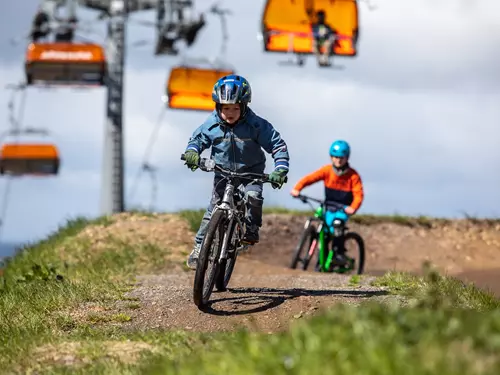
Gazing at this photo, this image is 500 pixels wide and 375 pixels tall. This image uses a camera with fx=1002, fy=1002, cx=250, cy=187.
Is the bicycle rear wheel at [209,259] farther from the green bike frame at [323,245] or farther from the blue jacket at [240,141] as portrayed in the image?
the green bike frame at [323,245]

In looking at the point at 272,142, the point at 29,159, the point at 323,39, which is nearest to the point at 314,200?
the point at 272,142

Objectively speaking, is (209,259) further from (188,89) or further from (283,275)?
(188,89)

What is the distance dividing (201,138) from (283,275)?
4.20 meters

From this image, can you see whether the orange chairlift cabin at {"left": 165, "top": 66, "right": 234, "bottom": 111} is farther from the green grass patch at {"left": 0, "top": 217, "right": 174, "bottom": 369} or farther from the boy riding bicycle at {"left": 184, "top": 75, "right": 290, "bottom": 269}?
the boy riding bicycle at {"left": 184, "top": 75, "right": 290, "bottom": 269}

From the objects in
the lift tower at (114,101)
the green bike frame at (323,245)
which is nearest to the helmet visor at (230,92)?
A: the green bike frame at (323,245)

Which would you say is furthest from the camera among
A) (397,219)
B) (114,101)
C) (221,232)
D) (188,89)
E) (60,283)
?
(188,89)

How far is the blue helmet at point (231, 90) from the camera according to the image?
9078mm

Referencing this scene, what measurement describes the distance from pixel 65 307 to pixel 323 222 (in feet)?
19.9

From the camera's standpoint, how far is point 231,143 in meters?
9.42

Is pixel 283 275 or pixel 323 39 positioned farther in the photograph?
pixel 323 39

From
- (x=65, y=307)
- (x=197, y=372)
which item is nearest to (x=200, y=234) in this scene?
(x=65, y=307)

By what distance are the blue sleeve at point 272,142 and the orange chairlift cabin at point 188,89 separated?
18794 mm

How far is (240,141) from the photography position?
31.0 ft

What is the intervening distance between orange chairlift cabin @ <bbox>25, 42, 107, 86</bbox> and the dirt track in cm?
914
